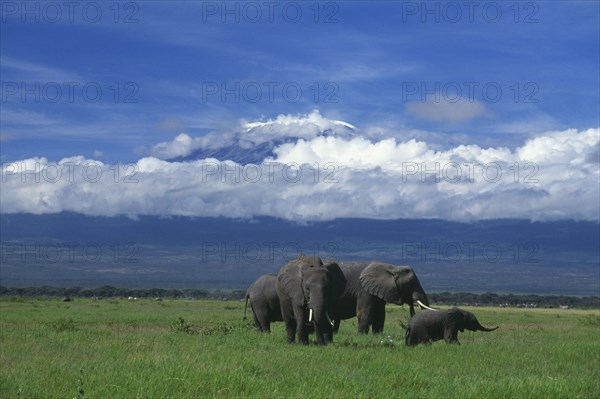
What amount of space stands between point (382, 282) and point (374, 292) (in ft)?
1.39

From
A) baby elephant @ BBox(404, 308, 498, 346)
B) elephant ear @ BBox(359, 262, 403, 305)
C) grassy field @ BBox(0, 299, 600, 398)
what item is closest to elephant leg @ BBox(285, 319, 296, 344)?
grassy field @ BBox(0, 299, 600, 398)

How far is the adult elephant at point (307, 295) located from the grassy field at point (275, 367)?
66 cm

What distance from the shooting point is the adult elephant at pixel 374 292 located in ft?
96.3

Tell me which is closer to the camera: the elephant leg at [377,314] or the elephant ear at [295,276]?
the elephant ear at [295,276]

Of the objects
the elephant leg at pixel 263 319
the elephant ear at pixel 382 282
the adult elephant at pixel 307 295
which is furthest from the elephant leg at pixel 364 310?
the adult elephant at pixel 307 295

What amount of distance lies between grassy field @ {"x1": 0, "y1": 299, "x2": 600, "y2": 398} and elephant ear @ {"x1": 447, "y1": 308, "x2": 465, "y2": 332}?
0.59 m

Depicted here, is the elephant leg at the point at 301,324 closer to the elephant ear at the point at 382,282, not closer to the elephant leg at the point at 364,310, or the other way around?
the elephant ear at the point at 382,282

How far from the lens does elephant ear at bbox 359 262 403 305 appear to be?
96.6 ft

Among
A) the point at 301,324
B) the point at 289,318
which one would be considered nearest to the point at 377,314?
the point at 289,318

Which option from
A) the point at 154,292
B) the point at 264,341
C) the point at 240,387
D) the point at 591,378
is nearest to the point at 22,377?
the point at 240,387

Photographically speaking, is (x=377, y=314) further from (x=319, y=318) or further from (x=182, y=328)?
(x=319, y=318)

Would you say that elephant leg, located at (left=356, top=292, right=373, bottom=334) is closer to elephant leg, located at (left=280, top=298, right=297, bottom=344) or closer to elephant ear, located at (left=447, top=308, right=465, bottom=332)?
elephant ear, located at (left=447, top=308, right=465, bottom=332)

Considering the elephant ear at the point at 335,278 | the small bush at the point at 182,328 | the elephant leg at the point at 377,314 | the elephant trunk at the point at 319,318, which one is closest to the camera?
the elephant trunk at the point at 319,318

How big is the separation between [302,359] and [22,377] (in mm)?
6417
